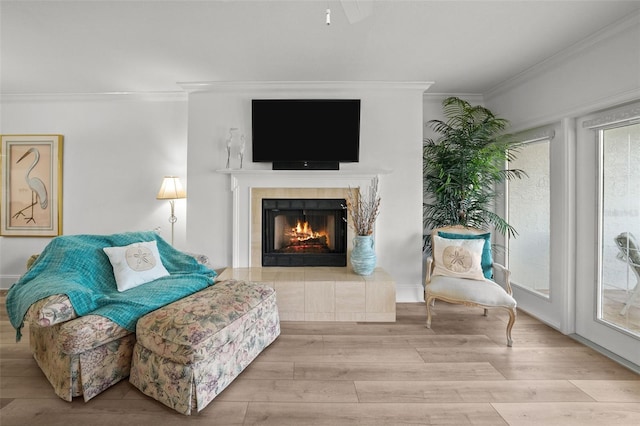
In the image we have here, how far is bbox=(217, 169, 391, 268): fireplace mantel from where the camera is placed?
11.7 ft

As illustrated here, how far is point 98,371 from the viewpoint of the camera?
1.86m

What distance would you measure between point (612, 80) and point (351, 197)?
7.75 feet

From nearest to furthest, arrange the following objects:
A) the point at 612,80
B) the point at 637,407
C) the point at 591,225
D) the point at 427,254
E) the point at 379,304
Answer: the point at 637,407, the point at 612,80, the point at 591,225, the point at 379,304, the point at 427,254

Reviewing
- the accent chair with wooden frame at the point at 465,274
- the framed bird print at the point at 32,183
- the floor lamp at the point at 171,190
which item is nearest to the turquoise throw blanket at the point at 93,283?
the floor lamp at the point at 171,190

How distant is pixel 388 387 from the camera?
6.42ft

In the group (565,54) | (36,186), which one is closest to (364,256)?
(565,54)

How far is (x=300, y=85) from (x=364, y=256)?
6.61 feet

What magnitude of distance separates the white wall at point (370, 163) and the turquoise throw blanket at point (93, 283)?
2.89 ft

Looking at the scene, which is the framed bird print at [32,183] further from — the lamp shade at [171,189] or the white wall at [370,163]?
the white wall at [370,163]

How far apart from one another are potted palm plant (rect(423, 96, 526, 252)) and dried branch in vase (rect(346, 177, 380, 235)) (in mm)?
738

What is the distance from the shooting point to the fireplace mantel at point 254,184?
140 inches

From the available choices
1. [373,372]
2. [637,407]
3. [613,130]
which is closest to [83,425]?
[373,372]

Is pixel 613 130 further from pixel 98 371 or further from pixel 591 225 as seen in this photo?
pixel 98 371

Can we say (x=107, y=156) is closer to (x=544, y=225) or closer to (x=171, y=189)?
(x=171, y=189)
